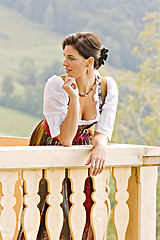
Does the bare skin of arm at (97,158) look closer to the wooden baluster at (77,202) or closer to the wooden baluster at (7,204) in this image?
the wooden baluster at (77,202)

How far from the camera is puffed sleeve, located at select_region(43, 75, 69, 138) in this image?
213cm

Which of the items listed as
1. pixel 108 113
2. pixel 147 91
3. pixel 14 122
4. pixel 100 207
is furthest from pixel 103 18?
pixel 100 207

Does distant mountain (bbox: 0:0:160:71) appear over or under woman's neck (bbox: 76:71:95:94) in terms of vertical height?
over

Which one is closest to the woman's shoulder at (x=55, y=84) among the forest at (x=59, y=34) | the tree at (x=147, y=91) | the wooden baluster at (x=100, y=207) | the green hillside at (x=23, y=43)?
the wooden baluster at (x=100, y=207)

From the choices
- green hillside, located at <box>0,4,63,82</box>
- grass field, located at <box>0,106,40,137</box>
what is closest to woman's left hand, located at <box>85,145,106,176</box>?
grass field, located at <box>0,106,40,137</box>

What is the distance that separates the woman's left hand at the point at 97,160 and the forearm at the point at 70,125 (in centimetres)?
12

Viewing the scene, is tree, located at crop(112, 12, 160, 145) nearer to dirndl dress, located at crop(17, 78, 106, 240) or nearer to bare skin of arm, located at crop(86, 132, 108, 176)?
dirndl dress, located at crop(17, 78, 106, 240)

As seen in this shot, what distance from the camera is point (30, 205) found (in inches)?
78.5

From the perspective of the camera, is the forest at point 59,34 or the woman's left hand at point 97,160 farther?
the forest at point 59,34

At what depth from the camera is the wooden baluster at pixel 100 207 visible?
2.12 m

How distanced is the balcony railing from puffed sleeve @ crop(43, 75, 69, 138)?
127 mm

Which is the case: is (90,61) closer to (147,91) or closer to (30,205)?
(30,205)

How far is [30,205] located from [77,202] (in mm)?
213

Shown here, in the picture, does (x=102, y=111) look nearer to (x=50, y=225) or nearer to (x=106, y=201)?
(x=106, y=201)
